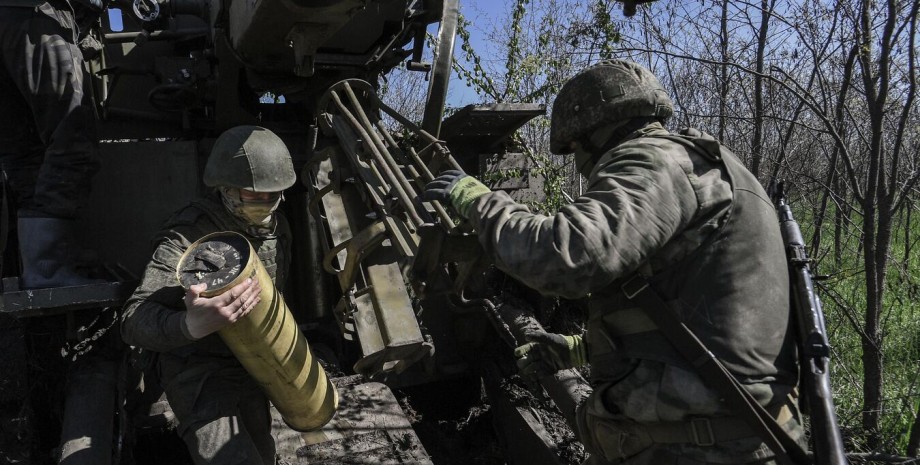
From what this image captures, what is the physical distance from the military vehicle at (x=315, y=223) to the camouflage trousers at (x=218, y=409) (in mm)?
401

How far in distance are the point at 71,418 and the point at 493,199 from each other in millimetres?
2339

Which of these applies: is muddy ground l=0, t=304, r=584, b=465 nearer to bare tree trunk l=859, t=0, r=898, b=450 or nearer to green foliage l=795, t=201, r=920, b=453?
bare tree trunk l=859, t=0, r=898, b=450

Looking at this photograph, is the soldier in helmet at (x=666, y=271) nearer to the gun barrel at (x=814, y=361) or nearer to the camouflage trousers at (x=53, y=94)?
the gun barrel at (x=814, y=361)

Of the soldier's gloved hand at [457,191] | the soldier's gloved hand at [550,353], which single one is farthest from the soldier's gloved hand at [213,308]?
the soldier's gloved hand at [550,353]

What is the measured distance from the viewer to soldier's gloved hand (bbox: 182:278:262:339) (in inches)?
96.0

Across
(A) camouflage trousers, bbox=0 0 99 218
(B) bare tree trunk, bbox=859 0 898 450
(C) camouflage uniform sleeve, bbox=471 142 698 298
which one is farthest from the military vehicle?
(B) bare tree trunk, bbox=859 0 898 450

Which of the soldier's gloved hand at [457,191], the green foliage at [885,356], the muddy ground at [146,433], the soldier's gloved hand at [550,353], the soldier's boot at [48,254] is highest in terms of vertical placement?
the soldier's gloved hand at [457,191]

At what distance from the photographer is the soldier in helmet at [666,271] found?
2.09 m

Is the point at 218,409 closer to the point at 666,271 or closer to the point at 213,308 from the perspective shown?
the point at 213,308

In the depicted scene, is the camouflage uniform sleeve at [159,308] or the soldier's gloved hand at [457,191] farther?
the camouflage uniform sleeve at [159,308]

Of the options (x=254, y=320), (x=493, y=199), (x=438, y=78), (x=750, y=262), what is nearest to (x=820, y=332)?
(x=750, y=262)

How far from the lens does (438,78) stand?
4.22 m

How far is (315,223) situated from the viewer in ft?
14.5

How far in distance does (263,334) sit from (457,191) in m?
0.89
